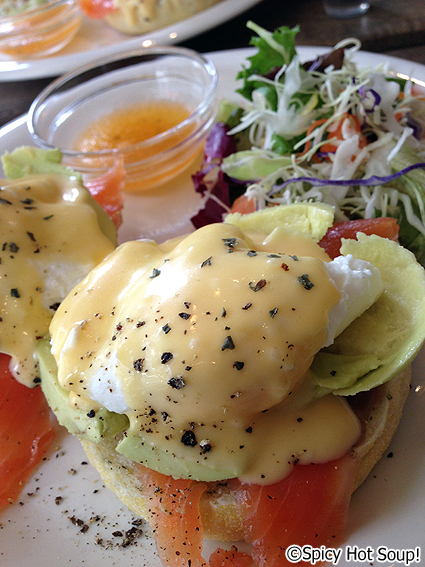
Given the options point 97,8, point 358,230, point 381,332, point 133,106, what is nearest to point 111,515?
point 381,332

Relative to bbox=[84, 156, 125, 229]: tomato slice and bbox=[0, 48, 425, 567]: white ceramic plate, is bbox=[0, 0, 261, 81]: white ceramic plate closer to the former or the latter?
bbox=[84, 156, 125, 229]: tomato slice

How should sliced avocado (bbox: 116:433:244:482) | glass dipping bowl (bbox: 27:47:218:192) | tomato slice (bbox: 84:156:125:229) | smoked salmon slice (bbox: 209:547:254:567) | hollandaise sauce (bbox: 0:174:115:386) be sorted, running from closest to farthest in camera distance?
sliced avocado (bbox: 116:433:244:482) → smoked salmon slice (bbox: 209:547:254:567) → hollandaise sauce (bbox: 0:174:115:386) → tomato slice (bbox: 84:156:125:229) → glass dipping bowl (bbox: 27:47:218:192)

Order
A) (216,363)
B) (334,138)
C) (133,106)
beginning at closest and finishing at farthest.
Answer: (216,363) → (334,138) → (133,106)

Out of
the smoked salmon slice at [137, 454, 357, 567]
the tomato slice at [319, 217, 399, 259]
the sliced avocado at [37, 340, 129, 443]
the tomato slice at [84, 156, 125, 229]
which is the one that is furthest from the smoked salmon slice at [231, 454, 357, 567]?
the tomato slice at [84, 156, 125, 229]

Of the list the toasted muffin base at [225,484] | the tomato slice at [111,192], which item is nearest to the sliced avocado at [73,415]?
the toasted muffin base at [225,484]

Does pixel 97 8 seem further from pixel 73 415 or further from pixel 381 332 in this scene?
pixel 381 332

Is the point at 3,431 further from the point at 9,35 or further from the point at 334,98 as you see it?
the point at 9,35
